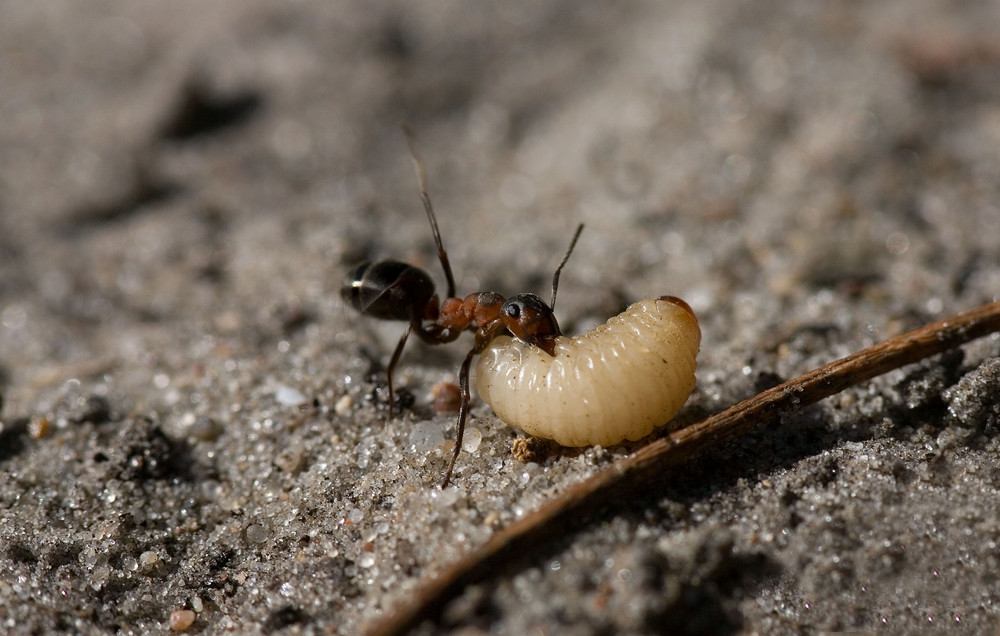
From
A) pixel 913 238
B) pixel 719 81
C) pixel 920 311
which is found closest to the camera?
pixel 920 311

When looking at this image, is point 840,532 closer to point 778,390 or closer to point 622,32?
point 778,390

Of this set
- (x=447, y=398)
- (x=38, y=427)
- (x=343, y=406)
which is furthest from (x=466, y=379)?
(x=38, y=427)

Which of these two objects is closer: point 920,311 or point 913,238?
point 920,311

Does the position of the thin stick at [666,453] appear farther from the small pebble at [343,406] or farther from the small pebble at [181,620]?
the small pebble at [343,406]

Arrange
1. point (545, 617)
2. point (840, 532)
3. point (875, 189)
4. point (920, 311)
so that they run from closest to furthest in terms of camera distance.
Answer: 1. point (545, 617)
2. point (840, 532)
3. point (920, 311)
4. point (875, 189)

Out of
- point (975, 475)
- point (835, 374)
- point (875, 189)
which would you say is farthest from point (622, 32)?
point (975, 475)

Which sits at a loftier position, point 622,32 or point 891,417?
point 622,32
